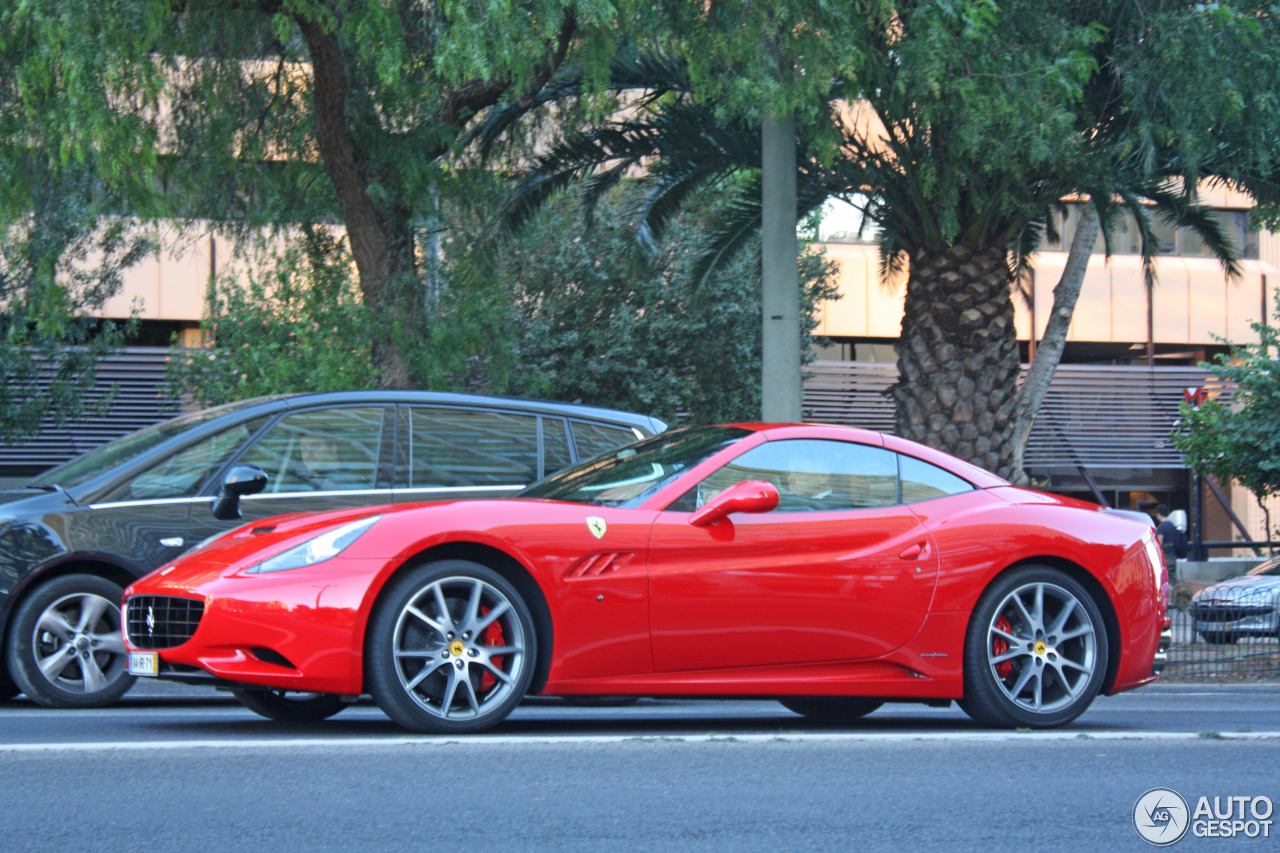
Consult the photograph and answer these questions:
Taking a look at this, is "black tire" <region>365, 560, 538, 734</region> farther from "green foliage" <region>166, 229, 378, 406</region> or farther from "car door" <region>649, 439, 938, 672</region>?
"green foliage" <region>166, 229, 378, 406</region>

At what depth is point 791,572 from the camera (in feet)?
18.3

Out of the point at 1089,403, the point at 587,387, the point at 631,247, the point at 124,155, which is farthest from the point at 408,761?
the point at 1089,403

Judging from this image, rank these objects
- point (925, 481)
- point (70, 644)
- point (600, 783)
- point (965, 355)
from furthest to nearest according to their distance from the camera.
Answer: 1. point (965, 355)
2. point (70, 644)
3. point (925, 481)
4. point (600, 783)

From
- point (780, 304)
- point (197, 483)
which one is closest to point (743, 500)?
point (197, 483)

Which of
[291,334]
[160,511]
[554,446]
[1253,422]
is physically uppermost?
[291,334]

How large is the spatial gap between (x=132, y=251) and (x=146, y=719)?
13351 mm

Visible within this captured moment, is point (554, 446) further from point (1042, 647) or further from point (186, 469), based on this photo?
point (1042, 647)

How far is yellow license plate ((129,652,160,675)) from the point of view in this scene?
531cm

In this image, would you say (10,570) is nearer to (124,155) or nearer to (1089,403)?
(124,155)

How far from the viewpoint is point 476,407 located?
7.90 meters

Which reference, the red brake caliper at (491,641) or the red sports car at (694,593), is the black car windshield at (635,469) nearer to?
the red sports car at (694,593)

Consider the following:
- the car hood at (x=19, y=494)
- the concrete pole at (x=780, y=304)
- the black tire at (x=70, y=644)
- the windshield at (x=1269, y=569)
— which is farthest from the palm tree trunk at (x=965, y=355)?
the car hood at (x=19, y=494)

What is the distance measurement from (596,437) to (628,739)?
312 cm

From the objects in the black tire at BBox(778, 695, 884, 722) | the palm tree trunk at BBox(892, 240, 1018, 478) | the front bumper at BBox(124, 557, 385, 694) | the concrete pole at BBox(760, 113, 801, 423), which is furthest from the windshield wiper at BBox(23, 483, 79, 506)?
the palm tree trunk at BBox(892, 240, 1018, 478)
